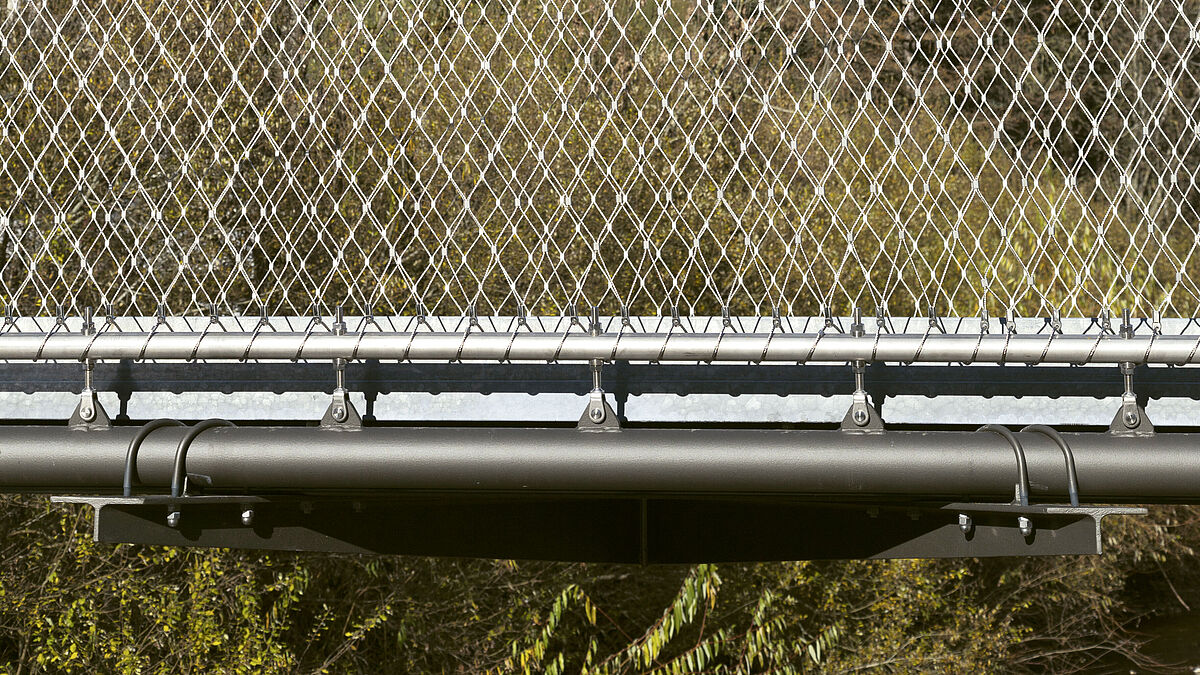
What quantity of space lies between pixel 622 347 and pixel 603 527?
1.64 feet

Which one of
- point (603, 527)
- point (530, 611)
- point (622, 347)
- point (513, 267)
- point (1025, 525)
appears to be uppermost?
point (513, 267)

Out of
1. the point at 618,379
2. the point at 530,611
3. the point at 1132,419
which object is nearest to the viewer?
the point at 1132,419

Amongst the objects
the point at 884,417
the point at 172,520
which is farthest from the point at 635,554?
the point at 172,520

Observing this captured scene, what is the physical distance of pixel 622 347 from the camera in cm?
Answer: 161

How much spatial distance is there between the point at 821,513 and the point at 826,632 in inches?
181

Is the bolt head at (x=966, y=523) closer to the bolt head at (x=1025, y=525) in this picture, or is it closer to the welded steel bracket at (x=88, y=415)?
the bolt head at (x=1025, y=525)

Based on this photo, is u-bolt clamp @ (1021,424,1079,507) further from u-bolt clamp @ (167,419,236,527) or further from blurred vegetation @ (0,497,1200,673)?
blurred vegetation @ (0,497,1200,673)

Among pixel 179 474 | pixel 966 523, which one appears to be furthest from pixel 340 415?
pixel 966 523

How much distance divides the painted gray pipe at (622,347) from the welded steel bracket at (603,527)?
21 cm

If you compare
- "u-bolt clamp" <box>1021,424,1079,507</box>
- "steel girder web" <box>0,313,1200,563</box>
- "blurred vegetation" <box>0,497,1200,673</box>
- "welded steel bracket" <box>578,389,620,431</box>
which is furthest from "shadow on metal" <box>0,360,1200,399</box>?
"blurred vegetation" <box>0,497,1200,673</box>

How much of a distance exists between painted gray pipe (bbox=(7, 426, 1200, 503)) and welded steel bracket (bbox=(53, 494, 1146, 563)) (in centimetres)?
5

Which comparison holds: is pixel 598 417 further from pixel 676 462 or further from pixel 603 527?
pixel 603 527

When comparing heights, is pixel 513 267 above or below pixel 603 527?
above

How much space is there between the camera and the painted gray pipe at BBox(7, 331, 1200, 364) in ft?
5.17
